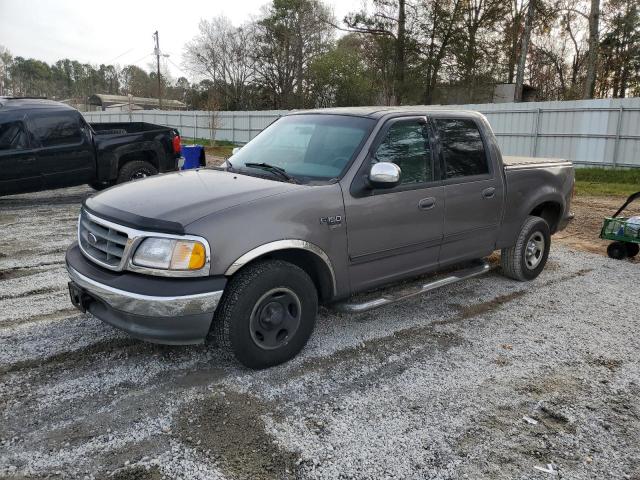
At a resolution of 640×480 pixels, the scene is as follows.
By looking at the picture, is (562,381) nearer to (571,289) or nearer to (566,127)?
(571,289)

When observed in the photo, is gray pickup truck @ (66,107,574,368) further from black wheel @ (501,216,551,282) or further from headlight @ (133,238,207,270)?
black wheel @ (501,216,551,282)

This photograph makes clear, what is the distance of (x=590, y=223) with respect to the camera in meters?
9.55

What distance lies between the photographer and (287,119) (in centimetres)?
493

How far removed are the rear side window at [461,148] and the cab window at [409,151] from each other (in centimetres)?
24

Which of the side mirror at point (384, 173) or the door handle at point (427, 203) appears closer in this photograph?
the side mirror at point (384, 173)

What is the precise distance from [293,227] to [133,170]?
25.9 ft

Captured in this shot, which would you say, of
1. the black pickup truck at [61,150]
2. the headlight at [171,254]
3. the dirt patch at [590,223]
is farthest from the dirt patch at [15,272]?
the dirt patch at [590,223]

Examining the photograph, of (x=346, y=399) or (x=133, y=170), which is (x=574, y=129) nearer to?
(x=133, y=170)

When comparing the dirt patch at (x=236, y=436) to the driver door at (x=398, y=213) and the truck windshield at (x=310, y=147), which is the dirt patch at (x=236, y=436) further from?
the truck windshield at (x=310, y=147)

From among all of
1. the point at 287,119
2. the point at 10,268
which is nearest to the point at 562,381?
the point at 287,119

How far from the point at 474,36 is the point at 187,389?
3087 cm

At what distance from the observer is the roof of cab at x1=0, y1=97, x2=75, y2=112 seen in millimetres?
9203

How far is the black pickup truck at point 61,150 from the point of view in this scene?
916cm

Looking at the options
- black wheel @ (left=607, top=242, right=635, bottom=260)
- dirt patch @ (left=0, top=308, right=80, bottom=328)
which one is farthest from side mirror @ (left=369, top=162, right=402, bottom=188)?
black wheel @ (left=607, top=242, right=635, bottom=260)
